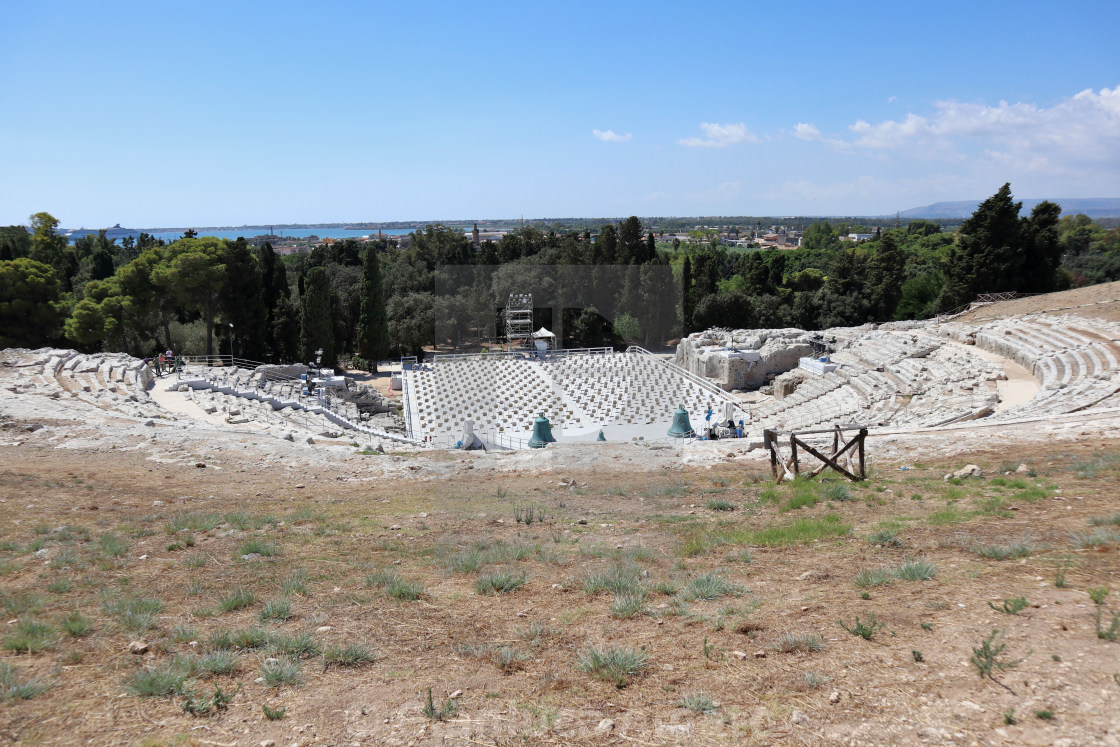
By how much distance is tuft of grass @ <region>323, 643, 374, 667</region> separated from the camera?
403 cm

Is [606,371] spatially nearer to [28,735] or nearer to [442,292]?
[442,292]

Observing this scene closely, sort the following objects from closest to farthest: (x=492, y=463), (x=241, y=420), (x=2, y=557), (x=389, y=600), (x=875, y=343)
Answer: (x=389, y=600), (x=2, y=557), (x=492, y=463), (x=241, y=420), (x=875, y=343)

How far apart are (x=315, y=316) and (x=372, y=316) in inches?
128

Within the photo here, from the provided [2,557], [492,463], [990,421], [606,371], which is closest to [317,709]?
[2,557]

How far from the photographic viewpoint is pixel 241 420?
15.6 metres

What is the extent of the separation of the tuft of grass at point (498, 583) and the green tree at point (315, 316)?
26.9 meters

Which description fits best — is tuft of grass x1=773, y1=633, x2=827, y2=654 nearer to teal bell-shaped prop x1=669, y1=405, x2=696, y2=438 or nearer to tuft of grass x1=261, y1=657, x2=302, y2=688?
tuft of grass x1=261, y1=657, x2=302, y2=688

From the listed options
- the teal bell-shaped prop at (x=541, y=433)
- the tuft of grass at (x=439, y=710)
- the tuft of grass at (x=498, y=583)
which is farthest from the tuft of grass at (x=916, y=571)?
the teal bell-shaped prop at (x=541, y=433)

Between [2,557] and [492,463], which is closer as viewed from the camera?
[2,557]

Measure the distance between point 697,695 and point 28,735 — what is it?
3480mm

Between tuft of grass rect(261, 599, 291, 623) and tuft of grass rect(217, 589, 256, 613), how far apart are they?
21cm

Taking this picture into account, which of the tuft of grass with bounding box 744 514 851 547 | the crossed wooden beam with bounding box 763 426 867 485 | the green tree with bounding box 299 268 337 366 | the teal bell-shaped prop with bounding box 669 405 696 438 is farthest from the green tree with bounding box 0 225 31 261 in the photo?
the tuft of grass with bounding box 744 514 851 547

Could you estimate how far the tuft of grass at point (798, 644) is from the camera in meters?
4.05

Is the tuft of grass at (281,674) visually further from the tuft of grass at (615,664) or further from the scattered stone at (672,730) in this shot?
the scattered stone at (672,730)
